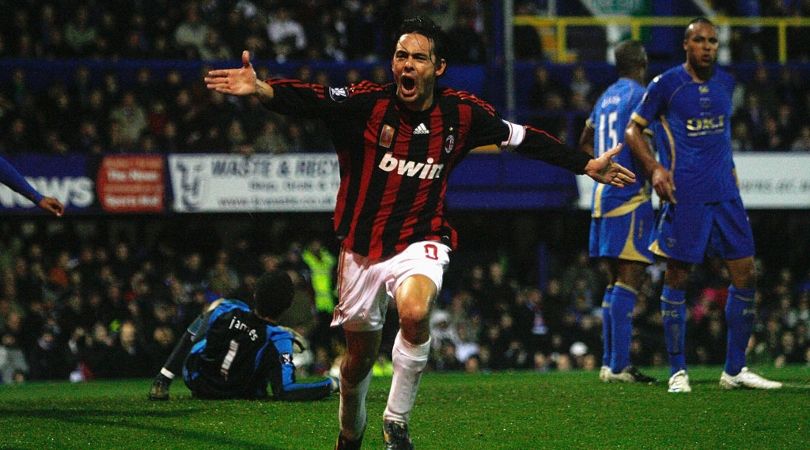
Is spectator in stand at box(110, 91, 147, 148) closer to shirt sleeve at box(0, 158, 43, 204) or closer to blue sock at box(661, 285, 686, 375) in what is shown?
shirt sleeve at box(0, 158, 43, 204)

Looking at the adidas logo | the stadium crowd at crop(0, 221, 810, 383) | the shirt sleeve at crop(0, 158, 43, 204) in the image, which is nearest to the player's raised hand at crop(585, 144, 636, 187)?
the adidas logo

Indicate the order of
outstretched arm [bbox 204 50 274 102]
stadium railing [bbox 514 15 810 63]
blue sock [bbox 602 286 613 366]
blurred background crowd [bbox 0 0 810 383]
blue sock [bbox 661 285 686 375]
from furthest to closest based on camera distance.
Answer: stadium railing [bbox 514 15 810 63]
blurred background crowd [bbox 0 0 810 383]
blue sock [bbox 602 286 613 366]
blue sock [bbox 661 285 686 375]
outstretched arm [bbox 204 50 274 102]

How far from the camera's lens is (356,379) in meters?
6.56

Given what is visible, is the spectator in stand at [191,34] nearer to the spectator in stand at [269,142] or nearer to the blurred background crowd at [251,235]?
the blurred background crowd at [251,235]

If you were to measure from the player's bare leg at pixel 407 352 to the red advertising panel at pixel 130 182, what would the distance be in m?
13.9

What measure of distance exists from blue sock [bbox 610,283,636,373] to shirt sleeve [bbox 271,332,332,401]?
7.86 feet

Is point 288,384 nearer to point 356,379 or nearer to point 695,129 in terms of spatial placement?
point 356,379

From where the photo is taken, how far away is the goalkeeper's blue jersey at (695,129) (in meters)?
9.62

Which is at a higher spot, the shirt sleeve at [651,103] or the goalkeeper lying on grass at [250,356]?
the shirt sleeve at [651,103]

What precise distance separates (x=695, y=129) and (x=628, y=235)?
1.27m

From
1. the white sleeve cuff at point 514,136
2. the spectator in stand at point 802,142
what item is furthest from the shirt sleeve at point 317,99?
the spectator in stand at point 802,142

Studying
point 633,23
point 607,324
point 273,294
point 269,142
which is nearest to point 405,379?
point 273,294

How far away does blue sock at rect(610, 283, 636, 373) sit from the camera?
10.5 m

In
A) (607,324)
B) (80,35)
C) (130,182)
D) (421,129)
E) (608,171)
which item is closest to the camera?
(421,129)
